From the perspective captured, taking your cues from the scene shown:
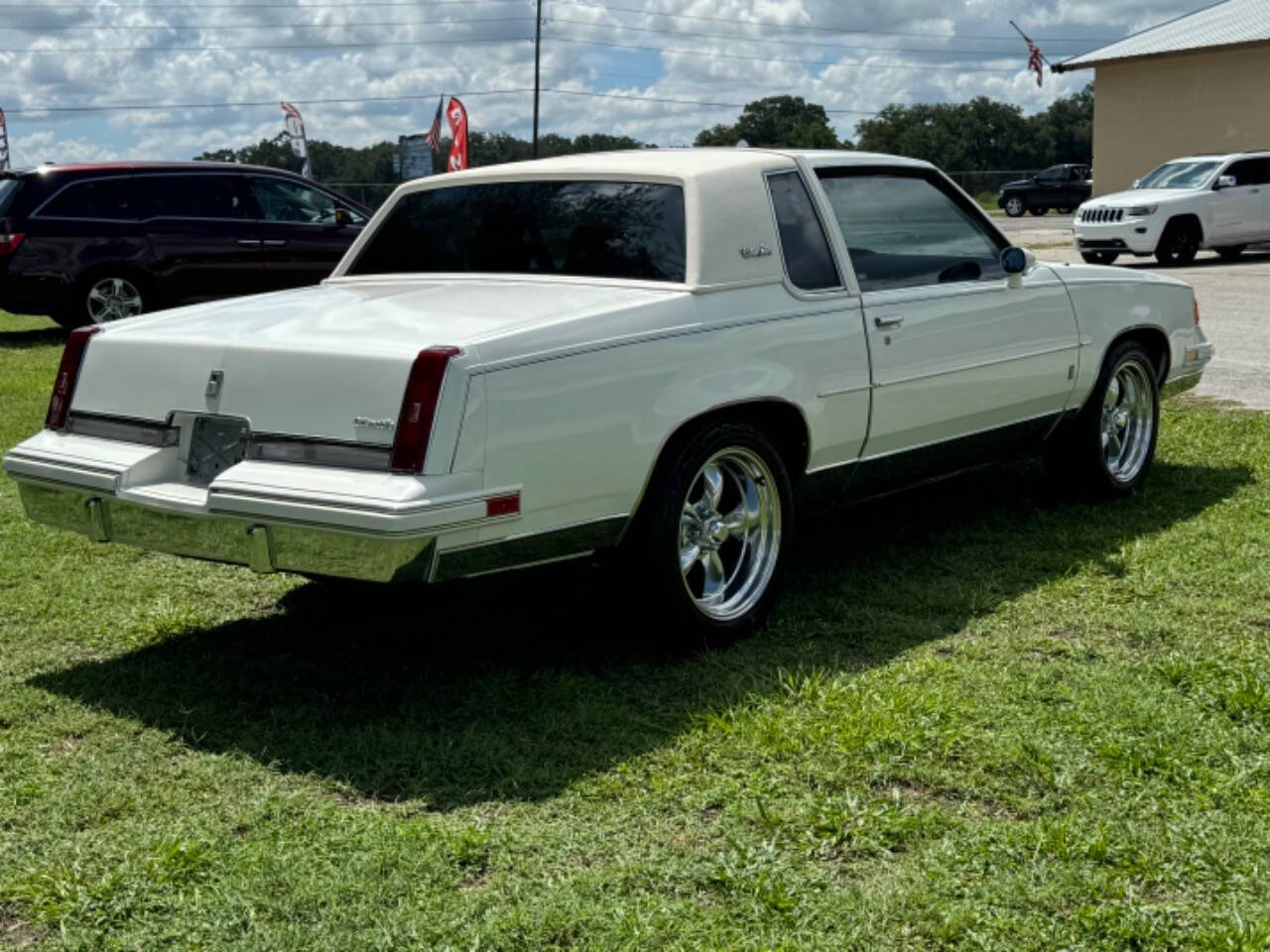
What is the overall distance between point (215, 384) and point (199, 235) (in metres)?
11.1

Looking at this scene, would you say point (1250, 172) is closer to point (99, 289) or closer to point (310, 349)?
point (99, 289)

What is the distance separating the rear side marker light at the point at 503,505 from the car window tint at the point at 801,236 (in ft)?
4.97

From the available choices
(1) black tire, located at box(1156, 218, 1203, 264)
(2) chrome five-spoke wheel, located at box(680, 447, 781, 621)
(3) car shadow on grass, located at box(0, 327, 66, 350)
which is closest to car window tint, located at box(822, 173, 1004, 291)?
(2) chrome five-spoke wheel, located at box(680, 447, 781, 621)

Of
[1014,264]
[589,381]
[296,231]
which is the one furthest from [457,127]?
[589,381]

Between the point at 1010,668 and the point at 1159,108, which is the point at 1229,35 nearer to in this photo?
the point at 1159,108

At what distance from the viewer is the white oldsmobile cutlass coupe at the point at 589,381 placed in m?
4.23

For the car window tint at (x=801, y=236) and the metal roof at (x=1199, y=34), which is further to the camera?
the metal roof at (x=1199, y=34)

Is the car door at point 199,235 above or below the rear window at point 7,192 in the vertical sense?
below

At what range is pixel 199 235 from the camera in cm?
1509

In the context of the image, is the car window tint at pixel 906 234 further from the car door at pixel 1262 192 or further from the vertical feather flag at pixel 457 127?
the vertical feather flag at pixel 457 127

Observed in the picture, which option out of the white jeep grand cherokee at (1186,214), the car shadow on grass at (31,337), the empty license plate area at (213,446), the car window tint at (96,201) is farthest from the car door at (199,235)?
the white jeep grand cherokee at (1186,214)

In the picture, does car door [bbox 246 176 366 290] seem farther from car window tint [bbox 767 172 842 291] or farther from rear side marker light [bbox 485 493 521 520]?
rear side marker light [bbox 485 493 521 520]

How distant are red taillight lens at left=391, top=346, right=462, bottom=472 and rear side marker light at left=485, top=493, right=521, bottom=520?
22 centimetres

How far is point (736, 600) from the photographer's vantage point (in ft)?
16.9
